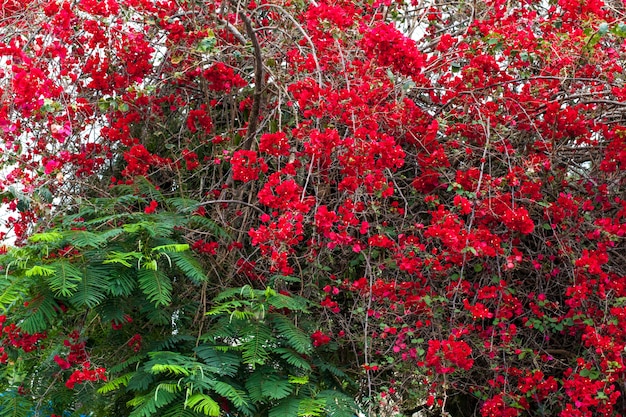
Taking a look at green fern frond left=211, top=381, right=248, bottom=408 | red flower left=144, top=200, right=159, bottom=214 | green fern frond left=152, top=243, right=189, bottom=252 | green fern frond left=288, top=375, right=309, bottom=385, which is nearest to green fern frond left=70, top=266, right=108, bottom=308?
green fern frond left=152, top=243, right=189, bottom=252

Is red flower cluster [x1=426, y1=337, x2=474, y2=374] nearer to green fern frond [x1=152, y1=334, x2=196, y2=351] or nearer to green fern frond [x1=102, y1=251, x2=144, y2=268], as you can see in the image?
green fern frond [x1=152, y1=334, x2=196, y2=351]

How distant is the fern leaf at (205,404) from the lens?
3.03 meters

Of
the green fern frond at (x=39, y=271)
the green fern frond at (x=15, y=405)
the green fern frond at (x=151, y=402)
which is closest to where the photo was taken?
the green fern frond at (x=39, y=271)

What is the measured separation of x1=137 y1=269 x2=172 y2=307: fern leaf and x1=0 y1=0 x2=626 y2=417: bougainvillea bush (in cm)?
1

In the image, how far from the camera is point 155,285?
3.23m

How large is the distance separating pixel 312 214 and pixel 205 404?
1080mm

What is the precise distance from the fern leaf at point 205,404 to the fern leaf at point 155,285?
1.27ft

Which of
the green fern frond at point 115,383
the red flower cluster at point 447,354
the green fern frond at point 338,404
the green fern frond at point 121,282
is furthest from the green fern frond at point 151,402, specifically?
the red flower cluster at point 447,354

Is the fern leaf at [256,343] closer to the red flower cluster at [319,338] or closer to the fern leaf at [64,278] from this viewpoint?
the red flower cluster at [319,338]

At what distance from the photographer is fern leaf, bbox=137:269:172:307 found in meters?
3.20

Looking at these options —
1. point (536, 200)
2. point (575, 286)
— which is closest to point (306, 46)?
point (536, 200)

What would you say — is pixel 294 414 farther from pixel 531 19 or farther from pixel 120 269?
pixel 531 19

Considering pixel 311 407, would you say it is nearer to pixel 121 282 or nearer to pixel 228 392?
pixel 228 392

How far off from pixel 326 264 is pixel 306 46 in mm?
1133
